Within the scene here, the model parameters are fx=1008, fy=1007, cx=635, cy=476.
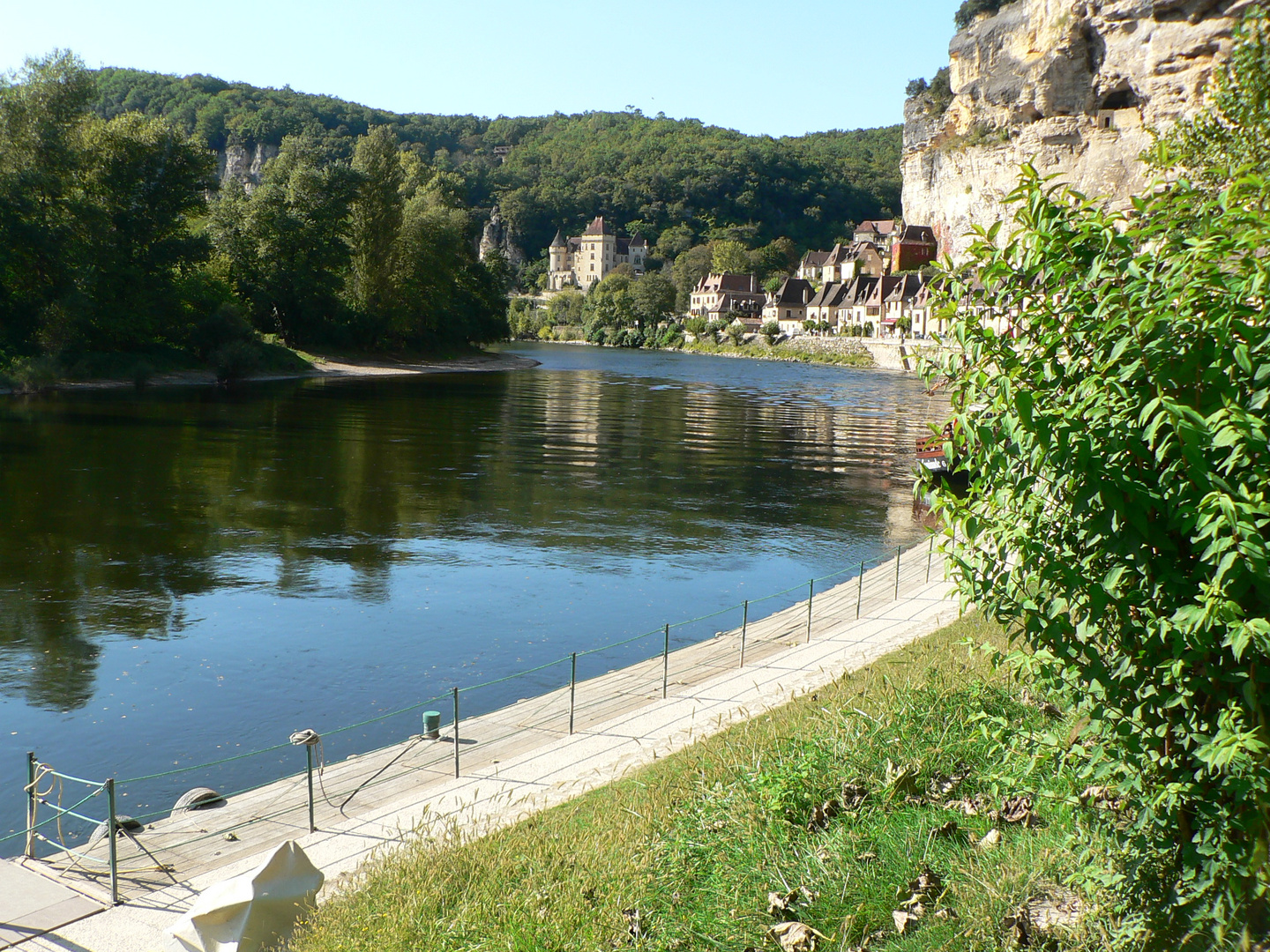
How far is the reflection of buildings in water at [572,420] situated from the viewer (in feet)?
151

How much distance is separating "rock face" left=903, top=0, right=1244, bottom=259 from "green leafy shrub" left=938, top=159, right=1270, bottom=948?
17.0 m

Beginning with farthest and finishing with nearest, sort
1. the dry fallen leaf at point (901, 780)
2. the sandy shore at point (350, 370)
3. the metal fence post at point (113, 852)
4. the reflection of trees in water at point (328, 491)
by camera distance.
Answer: the sandy shore at point (350, 370) → the reflection of trees in water at point (328, 491) → the metal fence post at point (113, 852) → the dry fallen leaf at point (901, 780)

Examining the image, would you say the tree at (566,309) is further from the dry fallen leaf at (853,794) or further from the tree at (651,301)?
the dry fallen leaf at (853,794)

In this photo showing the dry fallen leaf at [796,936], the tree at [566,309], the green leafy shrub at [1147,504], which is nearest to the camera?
the green leafy shrub at [1147,504]

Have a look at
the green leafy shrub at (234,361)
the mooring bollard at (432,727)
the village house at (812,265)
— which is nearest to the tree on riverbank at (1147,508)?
the mooring bollard at (432,727)

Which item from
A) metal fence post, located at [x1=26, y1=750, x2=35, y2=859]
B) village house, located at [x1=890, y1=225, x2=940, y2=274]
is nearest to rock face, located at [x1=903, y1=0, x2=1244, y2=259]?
village house, located at [x1=890, y1=225, x2=940, y2=274]

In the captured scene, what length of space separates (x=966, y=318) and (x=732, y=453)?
42979 mm

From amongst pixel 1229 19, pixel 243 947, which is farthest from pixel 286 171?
pixel 243 947

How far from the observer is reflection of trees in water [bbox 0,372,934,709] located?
22.9m

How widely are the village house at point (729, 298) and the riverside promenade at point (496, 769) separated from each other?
524 ft

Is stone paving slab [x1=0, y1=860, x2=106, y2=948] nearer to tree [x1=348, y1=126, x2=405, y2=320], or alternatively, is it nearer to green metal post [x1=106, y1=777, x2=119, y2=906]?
green metal post [x1=106, y1=777, x2=119, y2=906]

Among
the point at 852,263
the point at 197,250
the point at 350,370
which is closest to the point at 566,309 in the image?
the point at 852,263

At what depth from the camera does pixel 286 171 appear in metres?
90.6

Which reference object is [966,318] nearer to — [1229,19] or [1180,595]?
[1180,595]
